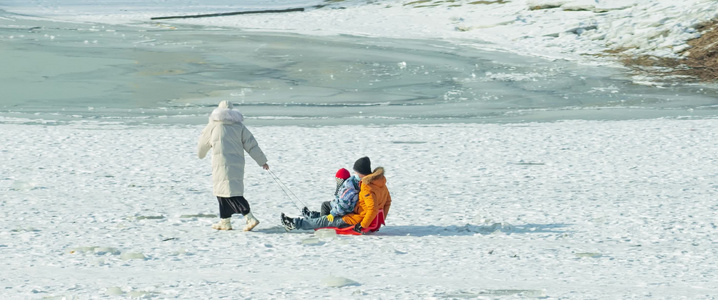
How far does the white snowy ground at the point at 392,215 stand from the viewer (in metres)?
5.85

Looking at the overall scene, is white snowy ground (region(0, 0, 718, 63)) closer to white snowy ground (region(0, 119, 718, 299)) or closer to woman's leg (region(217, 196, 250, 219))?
white snowy ground (region(0, 119, 718, 299))

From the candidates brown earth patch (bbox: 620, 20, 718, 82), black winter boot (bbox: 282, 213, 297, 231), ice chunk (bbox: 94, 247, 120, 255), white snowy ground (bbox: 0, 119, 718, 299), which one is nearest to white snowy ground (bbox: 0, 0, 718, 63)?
brown earth patch (bbox: 620, 20, 718, 82)

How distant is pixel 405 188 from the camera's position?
353 inches

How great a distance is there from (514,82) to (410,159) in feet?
23.0

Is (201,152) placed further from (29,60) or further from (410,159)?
(29,60)

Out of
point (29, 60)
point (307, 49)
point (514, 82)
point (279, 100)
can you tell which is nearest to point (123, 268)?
point (279, 100)

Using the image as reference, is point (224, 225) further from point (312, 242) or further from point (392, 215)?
point (392, 215)

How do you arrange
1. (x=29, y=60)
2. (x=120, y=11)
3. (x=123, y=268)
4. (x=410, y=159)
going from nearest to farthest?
(x=123, y=268) < (x=410, y=159) < (x=29, y=60) < (x=120, y=11)

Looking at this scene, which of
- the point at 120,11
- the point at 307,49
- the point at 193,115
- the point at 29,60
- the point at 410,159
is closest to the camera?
the point at 410,159

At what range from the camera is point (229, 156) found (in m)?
7.13

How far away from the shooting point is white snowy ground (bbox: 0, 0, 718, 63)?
21.6 metres

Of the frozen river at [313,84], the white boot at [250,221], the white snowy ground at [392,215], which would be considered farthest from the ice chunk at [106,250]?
the frozen river at [313,84]

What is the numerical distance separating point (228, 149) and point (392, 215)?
1.52m

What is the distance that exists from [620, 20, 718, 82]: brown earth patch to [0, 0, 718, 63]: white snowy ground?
27cm
